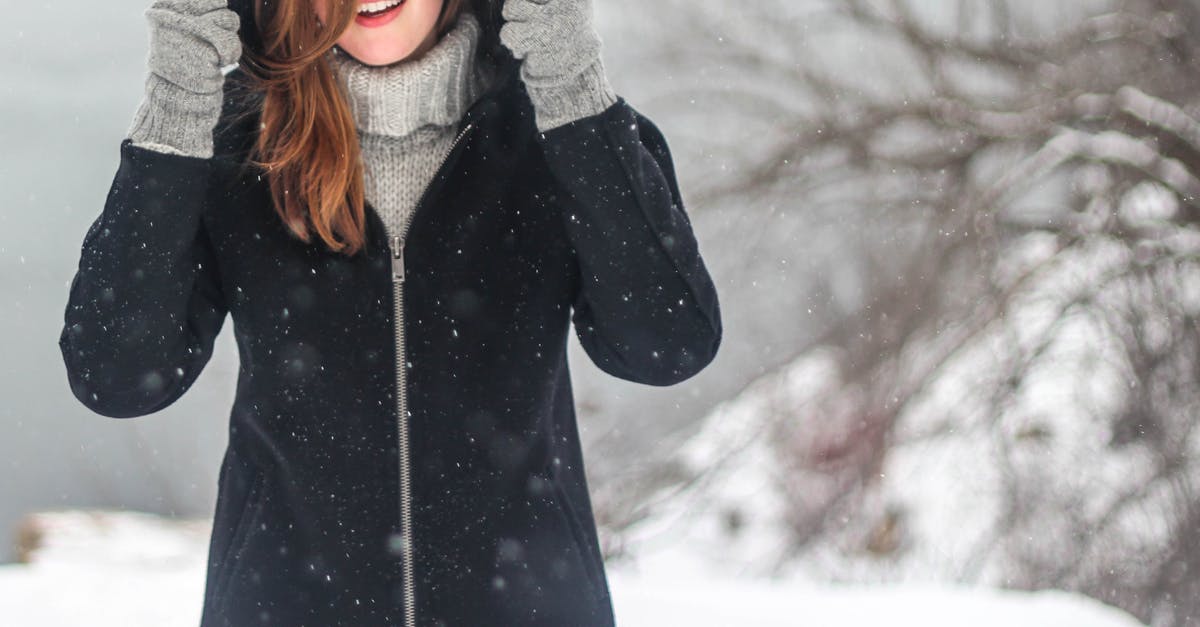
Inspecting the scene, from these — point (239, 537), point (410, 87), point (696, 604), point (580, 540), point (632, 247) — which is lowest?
point (696, 604)

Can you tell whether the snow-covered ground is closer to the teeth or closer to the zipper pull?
the zipper pull

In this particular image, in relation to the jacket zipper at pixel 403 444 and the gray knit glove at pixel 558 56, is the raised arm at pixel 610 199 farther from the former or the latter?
the jacket zipper at pixel 403 444

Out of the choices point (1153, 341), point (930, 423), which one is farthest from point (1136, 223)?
point (930, 423)

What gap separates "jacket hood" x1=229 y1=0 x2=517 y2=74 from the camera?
1312 mm

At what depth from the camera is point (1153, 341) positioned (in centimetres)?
376

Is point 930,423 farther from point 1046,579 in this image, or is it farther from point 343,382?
point 343,382

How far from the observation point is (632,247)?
119 cm

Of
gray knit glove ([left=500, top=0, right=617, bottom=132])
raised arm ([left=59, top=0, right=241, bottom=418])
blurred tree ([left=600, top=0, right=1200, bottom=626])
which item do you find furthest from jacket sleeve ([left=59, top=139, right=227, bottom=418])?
blurred tree ([left=600, top=0, right=1200, bottom=626])

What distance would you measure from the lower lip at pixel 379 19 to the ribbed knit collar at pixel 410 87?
0.05 metres

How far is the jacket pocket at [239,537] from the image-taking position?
1.22 m

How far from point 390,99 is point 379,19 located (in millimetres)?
89

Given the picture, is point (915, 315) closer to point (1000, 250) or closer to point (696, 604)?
point (1000, 250)

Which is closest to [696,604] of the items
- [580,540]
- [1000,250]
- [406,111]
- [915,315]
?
[580,540]

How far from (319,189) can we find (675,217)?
382 mm
